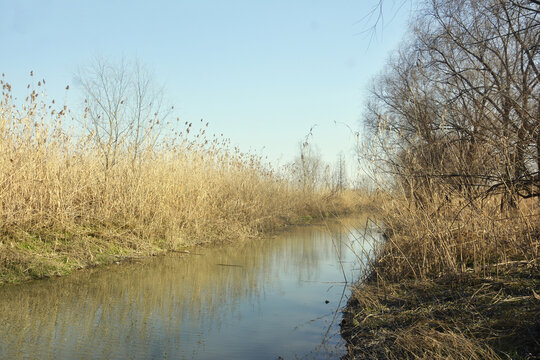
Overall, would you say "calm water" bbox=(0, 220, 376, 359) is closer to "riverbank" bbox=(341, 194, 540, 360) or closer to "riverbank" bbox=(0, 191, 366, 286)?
"riverbank" bbox=(0, 191, 366, 286)

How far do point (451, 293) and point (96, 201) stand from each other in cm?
649

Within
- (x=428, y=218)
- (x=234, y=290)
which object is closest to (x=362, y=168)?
(x=428, y=218)

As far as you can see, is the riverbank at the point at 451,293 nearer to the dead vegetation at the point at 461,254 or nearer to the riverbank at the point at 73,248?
the dead vegetation at the point at 461,254

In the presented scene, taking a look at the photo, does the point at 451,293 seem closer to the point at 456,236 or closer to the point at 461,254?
the point at 461,254

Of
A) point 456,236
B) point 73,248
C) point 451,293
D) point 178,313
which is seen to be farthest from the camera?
point 73,248

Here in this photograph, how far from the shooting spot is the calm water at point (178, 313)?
3.72 metres

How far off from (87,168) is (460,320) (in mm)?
6941

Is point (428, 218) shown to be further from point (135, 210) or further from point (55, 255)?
point (135, 210)

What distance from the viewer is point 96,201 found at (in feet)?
26.5

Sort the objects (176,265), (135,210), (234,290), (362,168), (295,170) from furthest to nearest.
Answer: (295,170) < (135,210) < (176,265) < (234,290) < (362,168)

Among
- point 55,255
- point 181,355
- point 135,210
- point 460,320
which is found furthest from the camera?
point 135,210

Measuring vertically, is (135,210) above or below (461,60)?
below

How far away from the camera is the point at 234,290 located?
→ 6059 mm

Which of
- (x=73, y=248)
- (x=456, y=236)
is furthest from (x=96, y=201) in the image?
(x=456, y=236)
